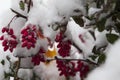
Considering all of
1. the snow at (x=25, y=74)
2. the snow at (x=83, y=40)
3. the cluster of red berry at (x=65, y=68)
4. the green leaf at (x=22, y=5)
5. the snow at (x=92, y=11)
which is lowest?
the snow at (x=25, y=74)

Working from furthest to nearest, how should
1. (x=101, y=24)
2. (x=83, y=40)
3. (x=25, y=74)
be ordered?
(x=25, y=74)
(x=83, y=40)
(x=101, y=24)

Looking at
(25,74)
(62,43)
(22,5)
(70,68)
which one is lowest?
(25,74)

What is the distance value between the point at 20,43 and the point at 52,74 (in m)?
0.53

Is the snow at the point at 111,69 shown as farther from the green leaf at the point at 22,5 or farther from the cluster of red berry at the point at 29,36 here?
the green leaf at the point at 22,5

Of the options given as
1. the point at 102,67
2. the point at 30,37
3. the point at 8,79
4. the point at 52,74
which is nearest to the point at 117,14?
the point at 102,67

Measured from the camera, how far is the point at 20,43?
5.59ft

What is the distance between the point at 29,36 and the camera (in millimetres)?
1565

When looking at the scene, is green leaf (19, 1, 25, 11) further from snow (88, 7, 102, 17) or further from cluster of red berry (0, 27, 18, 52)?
snow (88, 7, 102, 17)

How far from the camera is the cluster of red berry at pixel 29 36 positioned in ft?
5.11

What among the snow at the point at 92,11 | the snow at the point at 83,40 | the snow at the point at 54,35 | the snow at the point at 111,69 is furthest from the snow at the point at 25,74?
the snow at the point at 111,69

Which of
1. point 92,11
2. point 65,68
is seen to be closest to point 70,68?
point 65,68

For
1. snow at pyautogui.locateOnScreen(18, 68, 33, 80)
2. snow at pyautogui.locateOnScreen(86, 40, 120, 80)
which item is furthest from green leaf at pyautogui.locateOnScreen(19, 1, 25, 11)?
snow at pyautogui.locateOnScreen(86, 40, 120, 80)

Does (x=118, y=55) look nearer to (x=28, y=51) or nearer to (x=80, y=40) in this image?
(x=28, y=51)

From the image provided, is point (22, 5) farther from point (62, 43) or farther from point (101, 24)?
point (101, 24)
